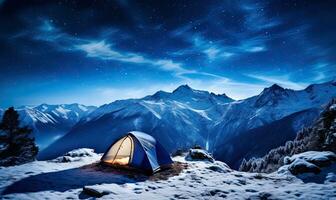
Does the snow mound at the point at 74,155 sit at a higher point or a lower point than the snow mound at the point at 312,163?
lower

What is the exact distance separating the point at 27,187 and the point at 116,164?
6.44 meters

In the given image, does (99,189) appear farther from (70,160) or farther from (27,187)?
(70,160)

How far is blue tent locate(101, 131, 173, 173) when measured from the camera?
1545cm

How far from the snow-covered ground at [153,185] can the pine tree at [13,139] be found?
2170cm

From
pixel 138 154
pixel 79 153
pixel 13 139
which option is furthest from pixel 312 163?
pixel 13 139

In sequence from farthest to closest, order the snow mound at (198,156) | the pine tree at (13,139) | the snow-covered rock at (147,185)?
the pine tree at (13,139), the snow mound at (198,156), the snow-covered rock at (147,185)

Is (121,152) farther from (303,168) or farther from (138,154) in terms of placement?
(303,168)

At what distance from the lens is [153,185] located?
12438 millimetres

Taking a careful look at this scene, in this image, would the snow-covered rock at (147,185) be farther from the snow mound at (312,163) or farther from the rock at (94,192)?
the snow mound at (312,163)

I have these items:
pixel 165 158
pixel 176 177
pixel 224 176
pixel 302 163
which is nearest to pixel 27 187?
pixel 176 177

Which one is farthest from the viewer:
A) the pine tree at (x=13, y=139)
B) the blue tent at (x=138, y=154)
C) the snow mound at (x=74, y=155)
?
the pine tree at (x=13, y=139)

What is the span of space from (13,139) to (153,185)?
100 feet

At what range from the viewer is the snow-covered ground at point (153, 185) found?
404 inches

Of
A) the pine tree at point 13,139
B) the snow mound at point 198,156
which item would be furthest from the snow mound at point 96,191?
the pine tree at point 13,139
